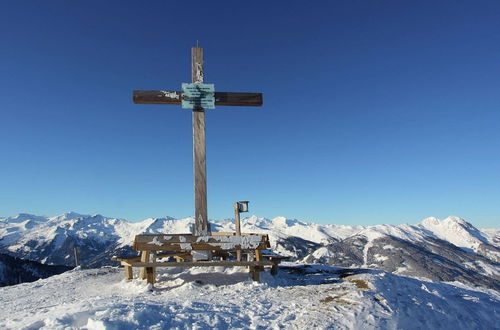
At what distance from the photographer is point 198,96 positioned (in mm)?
12781

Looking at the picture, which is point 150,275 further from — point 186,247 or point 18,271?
point 18,271

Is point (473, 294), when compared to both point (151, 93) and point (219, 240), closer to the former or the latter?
point (219, 240)

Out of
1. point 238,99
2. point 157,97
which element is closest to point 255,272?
point 238,99

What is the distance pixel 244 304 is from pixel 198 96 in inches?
303

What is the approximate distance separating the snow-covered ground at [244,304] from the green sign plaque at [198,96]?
6.33 meters

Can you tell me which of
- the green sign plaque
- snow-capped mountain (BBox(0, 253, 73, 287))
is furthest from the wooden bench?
snow-capped mountain (BBox(0, 253, 73, 287))

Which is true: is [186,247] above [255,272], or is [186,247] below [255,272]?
above

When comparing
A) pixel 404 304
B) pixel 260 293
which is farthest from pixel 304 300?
pixel 404 304

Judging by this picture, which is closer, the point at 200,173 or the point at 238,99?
the point at 200,173

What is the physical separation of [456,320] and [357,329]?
3540 millimetres

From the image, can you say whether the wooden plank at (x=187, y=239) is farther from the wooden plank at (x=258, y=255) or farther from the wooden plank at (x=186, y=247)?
the wooden plank at (x=258, y=255)

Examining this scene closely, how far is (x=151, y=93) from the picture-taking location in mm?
12695

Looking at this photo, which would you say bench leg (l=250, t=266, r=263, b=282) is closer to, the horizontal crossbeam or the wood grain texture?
the wood grain texture

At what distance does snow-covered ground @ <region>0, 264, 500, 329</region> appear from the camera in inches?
284
